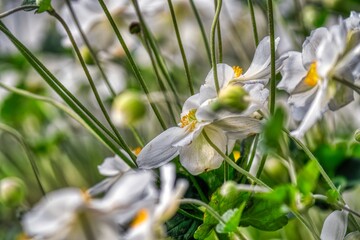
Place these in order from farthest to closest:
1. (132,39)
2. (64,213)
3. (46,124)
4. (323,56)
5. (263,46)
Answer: (46,124), (132,39), (263,46), (323,56), (64,213)

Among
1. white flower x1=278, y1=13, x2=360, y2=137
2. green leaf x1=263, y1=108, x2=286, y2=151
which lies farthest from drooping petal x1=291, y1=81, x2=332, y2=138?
green leaf x1=263, y1=108, x2=286, y2=151

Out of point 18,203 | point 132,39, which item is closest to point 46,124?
point 132,39

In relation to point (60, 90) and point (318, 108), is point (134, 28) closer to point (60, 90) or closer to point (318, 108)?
point (60, 90)

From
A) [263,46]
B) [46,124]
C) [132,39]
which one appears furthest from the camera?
[46,124]

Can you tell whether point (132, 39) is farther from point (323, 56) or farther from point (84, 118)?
point (323, 56)

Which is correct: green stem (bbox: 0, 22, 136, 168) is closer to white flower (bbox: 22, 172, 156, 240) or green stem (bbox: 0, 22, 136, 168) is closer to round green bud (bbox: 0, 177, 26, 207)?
round green bud (bbox: 0, 177, 26, 207)

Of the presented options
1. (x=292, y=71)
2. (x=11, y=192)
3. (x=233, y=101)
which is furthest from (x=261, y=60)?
(x=11, y=192)
